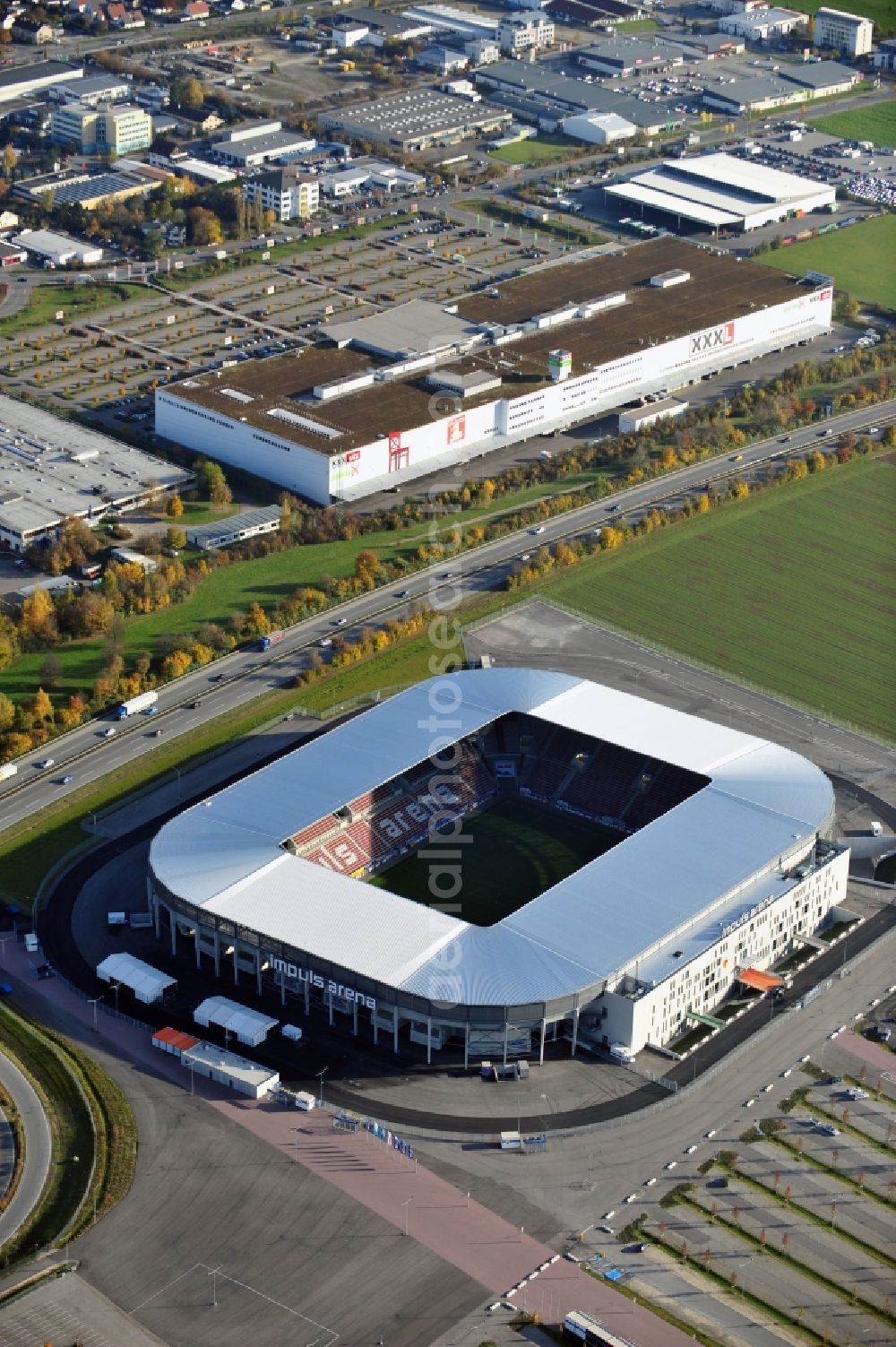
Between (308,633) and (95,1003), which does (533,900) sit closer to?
(95,1003)

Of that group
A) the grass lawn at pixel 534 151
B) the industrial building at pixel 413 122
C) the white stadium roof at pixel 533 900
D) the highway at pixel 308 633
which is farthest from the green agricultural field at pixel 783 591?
the industrial building at pixel 413 122

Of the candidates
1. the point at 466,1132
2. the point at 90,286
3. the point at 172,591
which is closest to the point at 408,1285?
the point at 466,1132

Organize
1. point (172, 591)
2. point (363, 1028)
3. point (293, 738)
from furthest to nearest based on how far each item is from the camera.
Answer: point (172, 591) → point (293, 738) → point (363, 1028)

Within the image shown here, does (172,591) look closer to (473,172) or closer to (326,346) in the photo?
(326,346)

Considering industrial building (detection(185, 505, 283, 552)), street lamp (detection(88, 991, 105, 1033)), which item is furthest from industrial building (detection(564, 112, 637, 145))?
street lamp (detection(88, 991, 105, 1033))

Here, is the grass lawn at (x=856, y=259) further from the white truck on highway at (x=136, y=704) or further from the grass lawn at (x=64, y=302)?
the white truck on highway at (x=136, y=704)

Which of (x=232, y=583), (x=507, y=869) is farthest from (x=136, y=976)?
(x=232, y=583)
